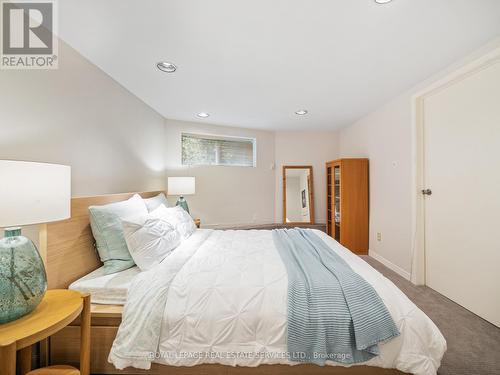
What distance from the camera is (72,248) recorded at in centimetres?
133

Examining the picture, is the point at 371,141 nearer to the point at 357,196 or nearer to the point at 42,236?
the point at 357,196

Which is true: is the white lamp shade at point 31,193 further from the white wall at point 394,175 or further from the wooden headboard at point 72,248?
the white wall at point 394,175

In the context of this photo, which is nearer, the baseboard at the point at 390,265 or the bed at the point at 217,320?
the bed at the point at 217,320

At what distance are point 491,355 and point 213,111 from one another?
3.56m

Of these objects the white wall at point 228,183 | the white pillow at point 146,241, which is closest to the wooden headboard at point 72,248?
the white pillow at point 146,241

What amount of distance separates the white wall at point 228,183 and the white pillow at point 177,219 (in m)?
1.34

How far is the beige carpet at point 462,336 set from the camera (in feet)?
4.20

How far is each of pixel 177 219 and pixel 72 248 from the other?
2.64 ft

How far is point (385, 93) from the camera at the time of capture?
246 cm

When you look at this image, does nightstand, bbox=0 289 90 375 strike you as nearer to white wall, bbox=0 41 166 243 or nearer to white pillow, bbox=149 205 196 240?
white wall, bbox=0 41 166 243

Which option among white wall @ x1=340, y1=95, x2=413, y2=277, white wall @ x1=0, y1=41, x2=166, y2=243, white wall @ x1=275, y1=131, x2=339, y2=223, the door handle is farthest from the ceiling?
white wall @ x1=275, y1=131, x2=339, y2=223

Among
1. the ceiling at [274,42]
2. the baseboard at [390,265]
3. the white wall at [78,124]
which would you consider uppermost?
the ceiling at [274,42]

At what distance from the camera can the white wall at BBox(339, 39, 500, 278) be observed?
2.33 meters

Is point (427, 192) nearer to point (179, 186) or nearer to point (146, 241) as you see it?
point (146, 241)
